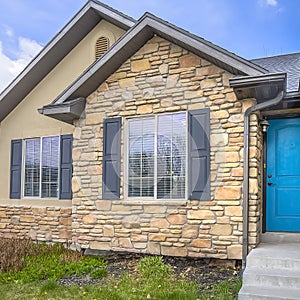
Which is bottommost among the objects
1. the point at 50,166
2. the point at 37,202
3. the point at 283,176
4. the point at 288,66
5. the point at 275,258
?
the point at 275,258

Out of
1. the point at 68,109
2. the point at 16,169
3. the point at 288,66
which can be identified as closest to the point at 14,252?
the point at 16,169

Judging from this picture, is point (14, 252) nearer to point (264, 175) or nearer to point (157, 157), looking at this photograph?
A: point (157, 157)

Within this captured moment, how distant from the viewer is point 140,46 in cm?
734

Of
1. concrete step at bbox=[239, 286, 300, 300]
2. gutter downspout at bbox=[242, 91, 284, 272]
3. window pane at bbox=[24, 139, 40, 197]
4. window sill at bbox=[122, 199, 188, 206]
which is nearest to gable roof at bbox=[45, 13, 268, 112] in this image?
gutter downspout at bbox=[242, 91, 284, 272]

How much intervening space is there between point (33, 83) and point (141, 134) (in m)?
4.06

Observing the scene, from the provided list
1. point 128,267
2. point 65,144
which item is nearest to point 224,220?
point 128,267

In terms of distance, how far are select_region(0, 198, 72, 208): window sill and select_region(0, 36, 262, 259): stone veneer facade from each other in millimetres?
1119

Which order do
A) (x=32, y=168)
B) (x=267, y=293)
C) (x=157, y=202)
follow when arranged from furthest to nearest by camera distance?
1. (x=32, y=168)
2. (x=157, y=202)
3. (x=267, y=293)

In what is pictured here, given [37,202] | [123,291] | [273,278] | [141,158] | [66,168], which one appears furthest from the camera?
[37,202]

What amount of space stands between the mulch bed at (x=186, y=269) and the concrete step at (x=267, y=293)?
2.39ft

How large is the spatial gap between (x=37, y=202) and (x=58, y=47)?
3.95m

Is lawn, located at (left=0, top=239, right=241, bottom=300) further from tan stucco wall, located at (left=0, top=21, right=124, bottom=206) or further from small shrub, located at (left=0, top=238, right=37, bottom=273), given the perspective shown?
tan stucco wall, located at (left=0, top=21, right=124, bottom=206)

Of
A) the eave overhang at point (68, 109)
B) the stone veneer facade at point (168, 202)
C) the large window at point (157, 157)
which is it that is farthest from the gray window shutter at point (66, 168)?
the large window at point (157, 157)

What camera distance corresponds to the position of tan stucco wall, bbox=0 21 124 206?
360 inches
